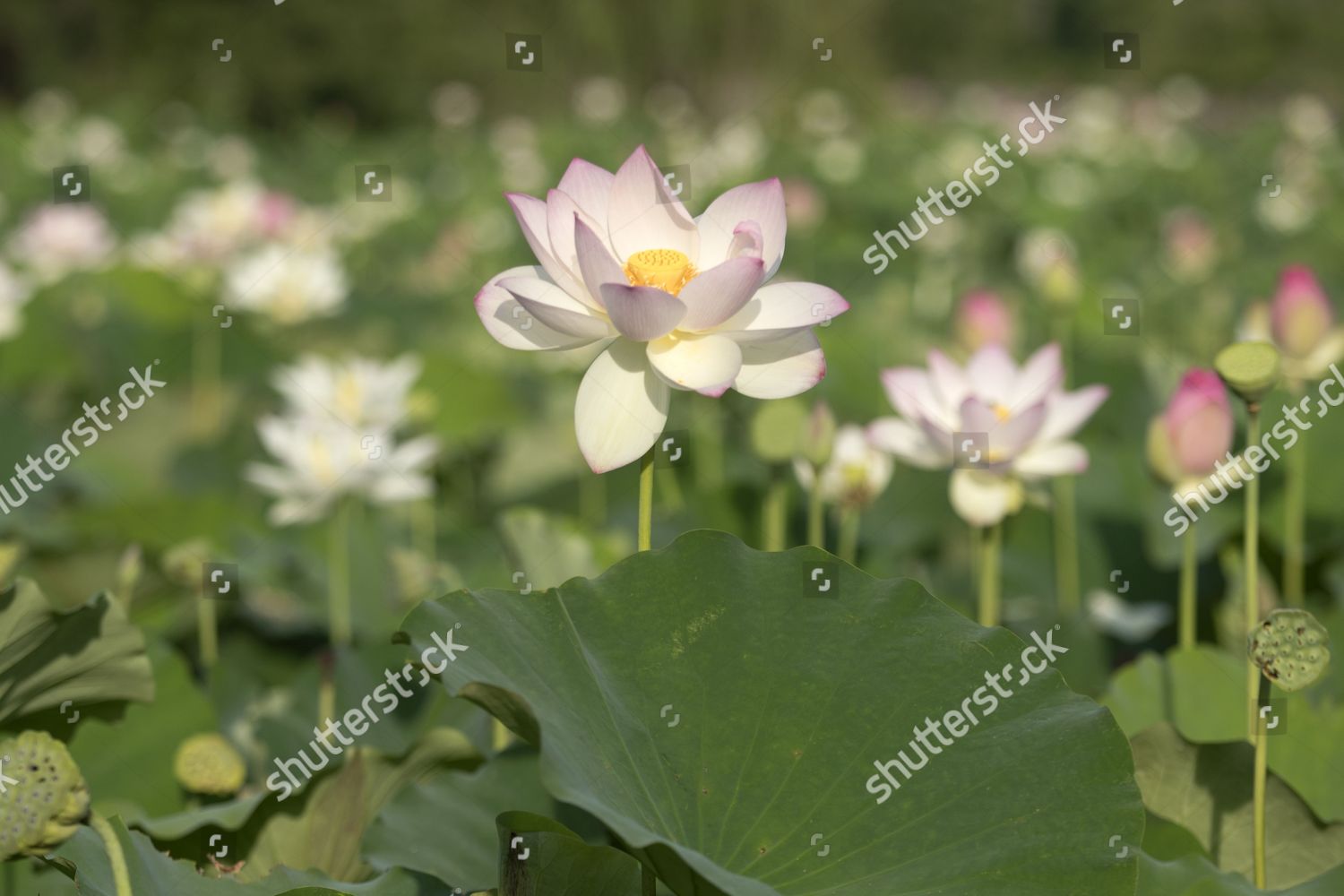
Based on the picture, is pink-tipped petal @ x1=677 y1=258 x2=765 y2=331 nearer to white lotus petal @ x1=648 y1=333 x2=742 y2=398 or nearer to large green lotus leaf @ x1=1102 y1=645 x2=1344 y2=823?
white lotus petal @ x1=648 y1=333 x2=742 y2=398

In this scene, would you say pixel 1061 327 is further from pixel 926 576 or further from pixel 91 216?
pixel 91 216

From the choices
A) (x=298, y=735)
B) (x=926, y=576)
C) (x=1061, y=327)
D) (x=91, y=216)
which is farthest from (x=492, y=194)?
(x=298, y=735)

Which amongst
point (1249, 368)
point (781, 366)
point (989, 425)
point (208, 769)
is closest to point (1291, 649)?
point (1249, 368)

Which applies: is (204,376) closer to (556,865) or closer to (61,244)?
(61,244)

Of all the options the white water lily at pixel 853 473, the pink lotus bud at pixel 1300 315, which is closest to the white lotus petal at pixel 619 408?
the white water lily at pixel 853 473

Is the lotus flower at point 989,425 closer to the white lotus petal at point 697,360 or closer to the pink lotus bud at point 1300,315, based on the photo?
the pink lotus bud at point 1300,315

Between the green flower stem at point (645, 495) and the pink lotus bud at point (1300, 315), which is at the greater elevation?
the green flower stem at point (645, 495)

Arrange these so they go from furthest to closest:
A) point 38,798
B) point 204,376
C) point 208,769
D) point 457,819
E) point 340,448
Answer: point 204,376
point 340,448
point 208,769
point 457,819
point 38,798
